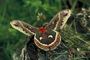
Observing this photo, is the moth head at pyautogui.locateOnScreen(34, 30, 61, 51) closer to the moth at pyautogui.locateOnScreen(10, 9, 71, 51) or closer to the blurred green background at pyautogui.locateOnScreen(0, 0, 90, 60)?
the moth at pyautogui.locateOnScreen(10, 9, 71, 51)

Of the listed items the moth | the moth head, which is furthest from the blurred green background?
the moth head

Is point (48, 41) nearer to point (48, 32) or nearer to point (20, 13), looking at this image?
point (48, 32)

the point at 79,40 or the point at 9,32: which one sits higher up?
the point at 79,40

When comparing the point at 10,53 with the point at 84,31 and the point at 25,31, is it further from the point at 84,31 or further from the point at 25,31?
the point at 84,31

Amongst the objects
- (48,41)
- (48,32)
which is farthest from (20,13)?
(48,41)

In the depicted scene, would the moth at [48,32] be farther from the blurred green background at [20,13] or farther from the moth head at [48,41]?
the blurred green background at [20,13]

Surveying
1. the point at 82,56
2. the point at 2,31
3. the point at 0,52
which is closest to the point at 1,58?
the point at 0,52
